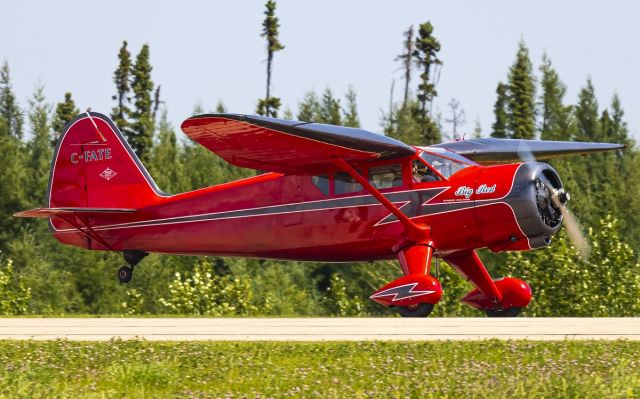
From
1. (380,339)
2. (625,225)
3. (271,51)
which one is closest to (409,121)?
(271,51)

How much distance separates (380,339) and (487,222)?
530 cm

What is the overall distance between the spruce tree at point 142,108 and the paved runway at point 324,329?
53044 mm

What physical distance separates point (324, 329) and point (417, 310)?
139 inches

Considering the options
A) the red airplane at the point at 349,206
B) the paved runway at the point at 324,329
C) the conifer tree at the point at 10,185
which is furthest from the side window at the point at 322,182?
the conifer tree at the point at 10,185

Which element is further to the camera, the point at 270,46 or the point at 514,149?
the point at 270,46

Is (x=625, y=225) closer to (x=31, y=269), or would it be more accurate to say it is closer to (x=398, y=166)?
(x=31, y=269)

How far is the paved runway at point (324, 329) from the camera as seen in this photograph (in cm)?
1162

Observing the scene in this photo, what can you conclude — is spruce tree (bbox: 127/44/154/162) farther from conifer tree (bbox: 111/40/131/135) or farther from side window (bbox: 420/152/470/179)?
side window (bbox: 420/152/470/179)

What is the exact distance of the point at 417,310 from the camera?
51.6ft

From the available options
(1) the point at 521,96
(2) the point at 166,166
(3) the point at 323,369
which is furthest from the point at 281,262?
(3) the point at 323,369

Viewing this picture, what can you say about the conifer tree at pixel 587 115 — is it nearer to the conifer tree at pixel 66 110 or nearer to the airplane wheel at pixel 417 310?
the conifer tree at pixel 66 110

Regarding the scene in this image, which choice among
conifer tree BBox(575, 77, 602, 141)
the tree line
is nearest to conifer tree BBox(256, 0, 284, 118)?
the tree line

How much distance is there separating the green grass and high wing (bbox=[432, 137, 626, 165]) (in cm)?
832

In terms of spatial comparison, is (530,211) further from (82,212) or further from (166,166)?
(166,166)
